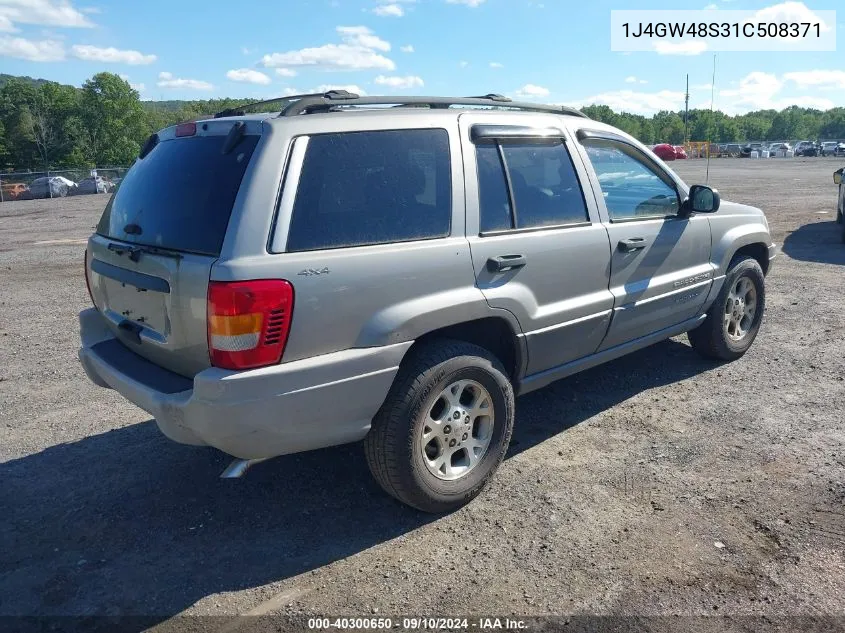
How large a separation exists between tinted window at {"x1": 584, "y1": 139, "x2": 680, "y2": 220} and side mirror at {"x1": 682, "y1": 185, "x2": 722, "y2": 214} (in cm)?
8

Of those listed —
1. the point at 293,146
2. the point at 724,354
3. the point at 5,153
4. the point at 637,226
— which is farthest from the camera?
the point at 5,153

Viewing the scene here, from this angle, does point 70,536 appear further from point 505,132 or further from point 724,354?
point 724,354

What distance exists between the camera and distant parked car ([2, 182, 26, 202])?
1353 inches

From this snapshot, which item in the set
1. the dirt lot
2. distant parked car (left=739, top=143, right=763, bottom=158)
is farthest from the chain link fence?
distant parked car (left=739, top=143, right=763, bottom=158)

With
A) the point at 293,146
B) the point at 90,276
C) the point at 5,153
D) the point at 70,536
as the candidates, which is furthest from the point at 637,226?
the point at 5,153

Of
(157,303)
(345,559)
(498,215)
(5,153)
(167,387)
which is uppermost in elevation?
(5,153)

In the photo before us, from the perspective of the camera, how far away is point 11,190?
113 ft

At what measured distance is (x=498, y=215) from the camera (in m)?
3.68

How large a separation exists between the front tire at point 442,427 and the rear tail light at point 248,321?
0.66 m

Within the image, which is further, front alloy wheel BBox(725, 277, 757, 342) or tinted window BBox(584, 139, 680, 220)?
front alloy wheel BBox(725, 277, 757, 342)

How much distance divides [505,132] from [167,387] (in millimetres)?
2203

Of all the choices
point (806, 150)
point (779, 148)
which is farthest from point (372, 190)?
point (779, 148)

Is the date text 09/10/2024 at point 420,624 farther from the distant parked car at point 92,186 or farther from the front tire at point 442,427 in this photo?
the distant parked car at point 92,186

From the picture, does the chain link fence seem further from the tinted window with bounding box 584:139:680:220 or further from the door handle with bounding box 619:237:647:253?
the door handle with bounding box 619:237:647:253
